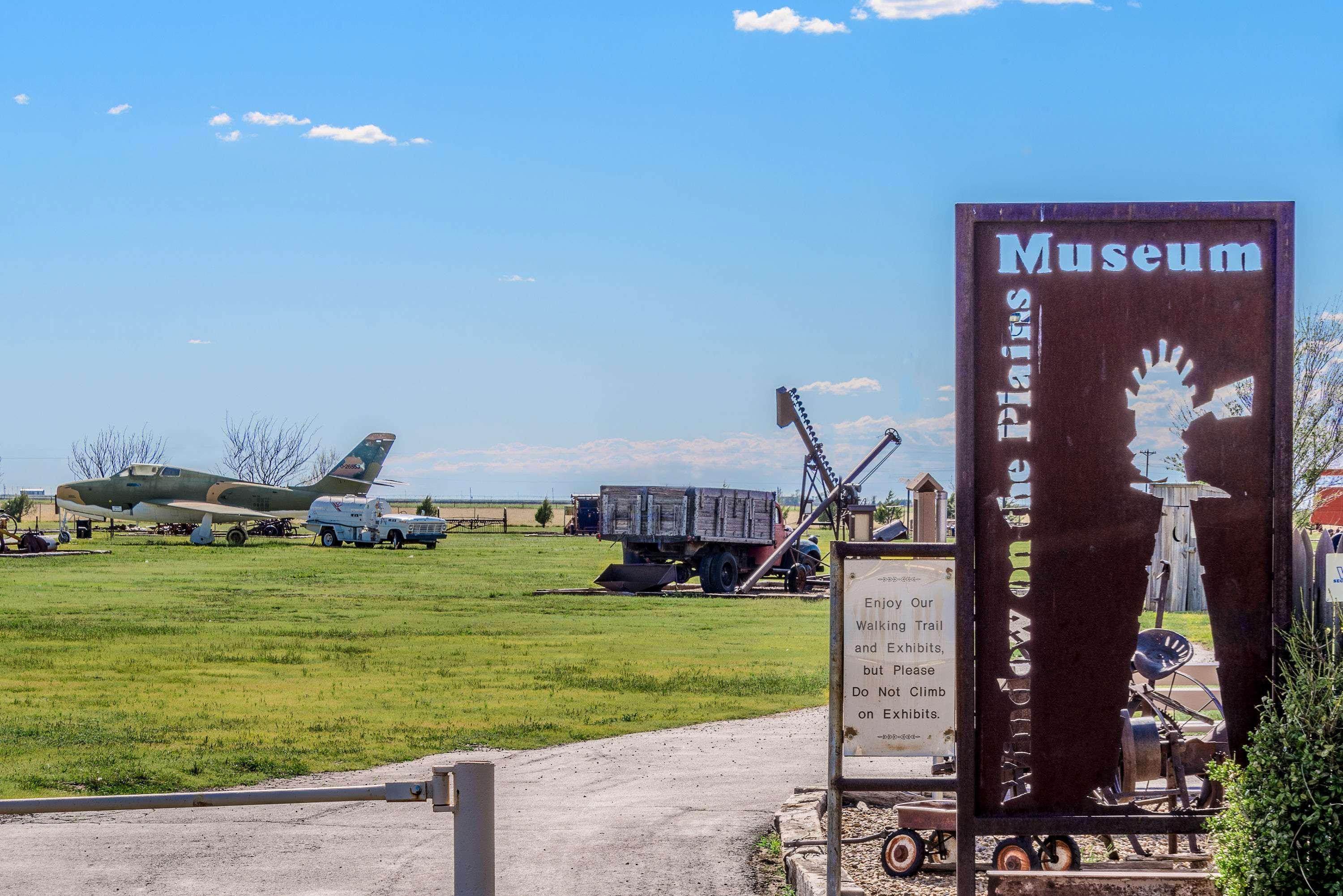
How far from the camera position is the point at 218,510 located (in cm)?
5872

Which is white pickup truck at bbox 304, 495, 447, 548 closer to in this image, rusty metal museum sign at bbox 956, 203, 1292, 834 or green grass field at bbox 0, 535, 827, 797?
green grass field at bbox 0, 535, 827, 797

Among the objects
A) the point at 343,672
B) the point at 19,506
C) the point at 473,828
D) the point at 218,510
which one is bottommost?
the point at 343,672

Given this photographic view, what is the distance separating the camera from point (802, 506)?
29.4 metres

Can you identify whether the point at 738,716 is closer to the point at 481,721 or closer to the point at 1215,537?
the point at 481,721

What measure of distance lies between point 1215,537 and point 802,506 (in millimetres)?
24271

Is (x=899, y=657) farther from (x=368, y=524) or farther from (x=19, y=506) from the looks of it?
(x=19, y=506)

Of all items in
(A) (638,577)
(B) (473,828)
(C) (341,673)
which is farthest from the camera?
(A) (638,577)

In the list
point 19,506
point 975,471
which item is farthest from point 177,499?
point 975,471

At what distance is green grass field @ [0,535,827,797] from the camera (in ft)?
32.8

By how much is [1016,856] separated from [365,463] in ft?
210

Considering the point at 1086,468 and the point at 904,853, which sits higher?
the point at 1086,468

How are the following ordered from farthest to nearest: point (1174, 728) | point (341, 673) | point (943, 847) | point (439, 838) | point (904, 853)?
point (341, 673), point (439, 838), point (943, 847), point (904, 853), point (1174, 728)

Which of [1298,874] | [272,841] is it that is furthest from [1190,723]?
[272,841]

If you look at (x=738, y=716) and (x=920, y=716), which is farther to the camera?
(x=738, y=716)
